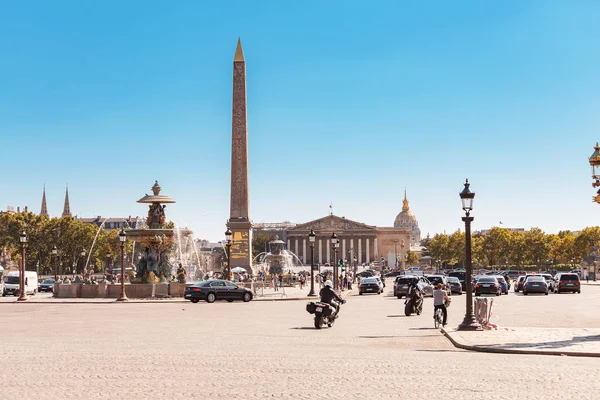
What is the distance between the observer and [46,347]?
1820 centimetres

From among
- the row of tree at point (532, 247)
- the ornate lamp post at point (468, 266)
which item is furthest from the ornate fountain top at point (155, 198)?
the row of tree at point (532, 247)

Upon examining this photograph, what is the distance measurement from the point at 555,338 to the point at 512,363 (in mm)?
5348

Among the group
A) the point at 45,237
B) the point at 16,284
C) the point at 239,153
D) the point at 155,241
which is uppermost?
the point at 239,153

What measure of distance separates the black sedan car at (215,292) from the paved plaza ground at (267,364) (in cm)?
1540

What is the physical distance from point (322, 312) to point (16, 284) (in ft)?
140

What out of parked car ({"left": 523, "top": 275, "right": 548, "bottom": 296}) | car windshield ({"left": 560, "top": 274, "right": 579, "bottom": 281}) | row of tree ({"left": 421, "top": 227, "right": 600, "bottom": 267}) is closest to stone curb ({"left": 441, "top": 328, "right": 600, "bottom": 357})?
parked car ({"left": 523, "top": 275, "right": 548, "bottom": 296})

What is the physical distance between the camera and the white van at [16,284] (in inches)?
2368

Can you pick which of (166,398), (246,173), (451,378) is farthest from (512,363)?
(246,173)

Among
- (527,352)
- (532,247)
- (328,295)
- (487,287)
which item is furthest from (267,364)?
(532,247)

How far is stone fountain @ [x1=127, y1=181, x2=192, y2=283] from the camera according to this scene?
48219 mm

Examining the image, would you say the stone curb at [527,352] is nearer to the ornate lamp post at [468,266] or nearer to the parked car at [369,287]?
the ornate lamp post at [468,266]

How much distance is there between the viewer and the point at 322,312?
79.8ft

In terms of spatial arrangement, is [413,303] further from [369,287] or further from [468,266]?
[369,287]

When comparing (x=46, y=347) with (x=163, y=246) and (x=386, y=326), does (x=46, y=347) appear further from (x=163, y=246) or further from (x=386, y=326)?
(x=163, y=246)
